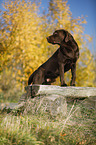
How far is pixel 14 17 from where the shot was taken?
7777 mm

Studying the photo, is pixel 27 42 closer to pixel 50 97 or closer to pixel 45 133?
pixel 50 97

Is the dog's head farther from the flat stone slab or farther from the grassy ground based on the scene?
the grassy ground

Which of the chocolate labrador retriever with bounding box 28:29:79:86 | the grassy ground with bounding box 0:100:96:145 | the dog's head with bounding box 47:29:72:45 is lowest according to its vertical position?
the grassy ground with bounding box 0:100:96:145

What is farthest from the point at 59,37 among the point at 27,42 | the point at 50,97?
the point at 27,42

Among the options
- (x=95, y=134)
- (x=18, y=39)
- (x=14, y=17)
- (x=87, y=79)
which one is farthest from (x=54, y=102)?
(x=87, y=79)

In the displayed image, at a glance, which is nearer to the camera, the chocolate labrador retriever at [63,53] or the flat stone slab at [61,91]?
the flat stone slab at [61,91]

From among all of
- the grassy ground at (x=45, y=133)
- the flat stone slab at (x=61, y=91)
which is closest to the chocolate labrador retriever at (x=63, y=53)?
the flat stone slab at (x=61, y=91)

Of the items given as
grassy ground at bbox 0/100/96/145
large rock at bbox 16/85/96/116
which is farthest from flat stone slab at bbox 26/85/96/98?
grassy ground at bbox 0/100/96/145

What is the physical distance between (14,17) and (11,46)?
1.40 meters

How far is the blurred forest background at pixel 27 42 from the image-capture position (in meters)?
7.77

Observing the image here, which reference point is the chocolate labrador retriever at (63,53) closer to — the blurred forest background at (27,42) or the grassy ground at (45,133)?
the grassy ground at (45,133)

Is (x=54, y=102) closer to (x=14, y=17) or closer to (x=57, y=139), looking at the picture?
(x=57, y=139)

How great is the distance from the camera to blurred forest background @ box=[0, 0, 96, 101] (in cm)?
777

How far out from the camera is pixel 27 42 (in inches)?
310
